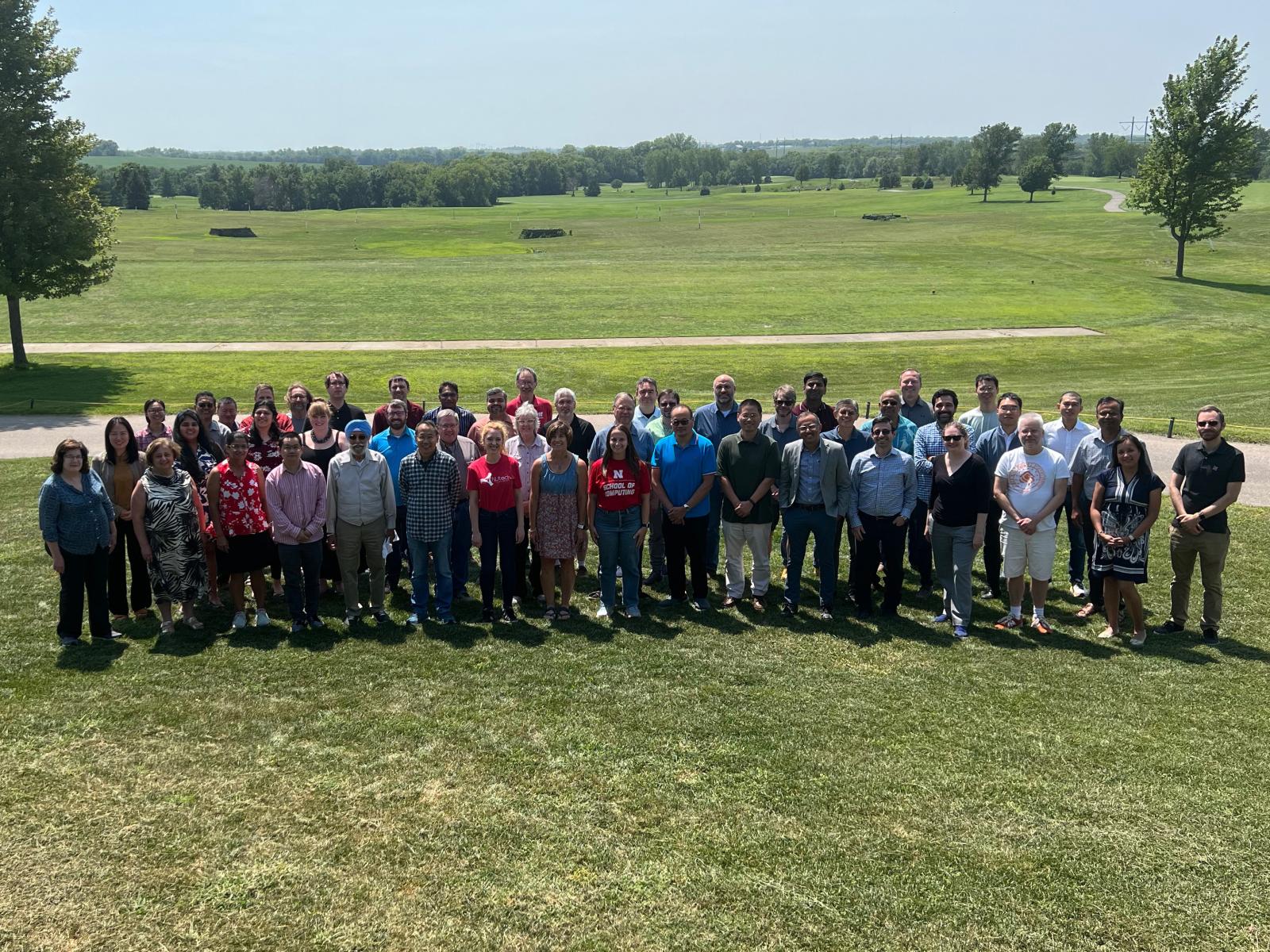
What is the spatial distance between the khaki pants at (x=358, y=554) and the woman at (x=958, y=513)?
5.12m

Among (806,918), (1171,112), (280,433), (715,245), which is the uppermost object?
(1171,112)

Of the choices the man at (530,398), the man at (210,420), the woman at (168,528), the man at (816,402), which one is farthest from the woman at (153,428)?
the man at (816,402)

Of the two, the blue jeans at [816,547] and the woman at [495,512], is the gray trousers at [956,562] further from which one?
the woman at [495,512]

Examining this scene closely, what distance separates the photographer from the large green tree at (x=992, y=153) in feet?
362

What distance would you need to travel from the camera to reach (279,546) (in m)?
8.56

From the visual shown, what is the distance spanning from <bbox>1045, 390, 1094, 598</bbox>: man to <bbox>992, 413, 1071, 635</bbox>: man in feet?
1.47

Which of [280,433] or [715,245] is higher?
[715,245]

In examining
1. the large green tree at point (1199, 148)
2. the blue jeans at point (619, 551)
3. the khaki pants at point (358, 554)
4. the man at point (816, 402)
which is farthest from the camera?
the large green tree at point (1199, 148)

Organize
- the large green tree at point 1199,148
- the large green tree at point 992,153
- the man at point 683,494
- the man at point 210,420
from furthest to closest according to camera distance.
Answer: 1. the large green tree at point 992,153
2. the large green tree at point 1199,148
3. the man at point 210,420
4. the man at point 683,494

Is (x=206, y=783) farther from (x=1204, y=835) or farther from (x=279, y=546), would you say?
(x=1204, y=835)

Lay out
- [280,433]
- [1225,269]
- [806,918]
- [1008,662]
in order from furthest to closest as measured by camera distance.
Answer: [1225,269], [280,433], [1008,662], [806,918]

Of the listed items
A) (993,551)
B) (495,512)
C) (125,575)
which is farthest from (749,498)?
(125,575)

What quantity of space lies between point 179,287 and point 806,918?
148ft

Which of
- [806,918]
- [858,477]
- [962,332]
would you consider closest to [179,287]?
[962,332]
